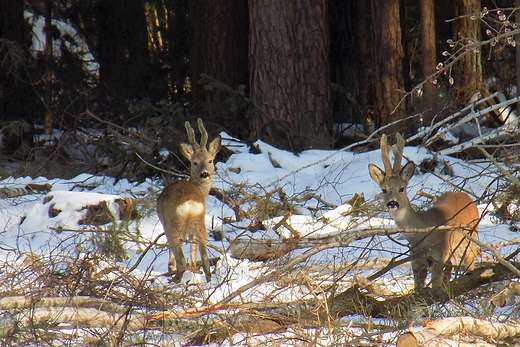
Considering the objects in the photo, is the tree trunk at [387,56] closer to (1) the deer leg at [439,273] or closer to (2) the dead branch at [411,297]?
(1) the deer leg at [439,273]

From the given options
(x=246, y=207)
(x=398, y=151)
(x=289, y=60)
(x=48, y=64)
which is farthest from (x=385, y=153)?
(x=48, y=64)

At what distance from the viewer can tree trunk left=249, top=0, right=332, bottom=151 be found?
11.7 meters

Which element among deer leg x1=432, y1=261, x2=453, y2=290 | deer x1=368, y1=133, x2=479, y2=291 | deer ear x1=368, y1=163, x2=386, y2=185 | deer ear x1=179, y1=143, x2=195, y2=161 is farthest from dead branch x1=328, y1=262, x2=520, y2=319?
deer ear x1=179, y1=143, x2=195, y2=161

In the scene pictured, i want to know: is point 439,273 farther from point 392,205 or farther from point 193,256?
point 193,256

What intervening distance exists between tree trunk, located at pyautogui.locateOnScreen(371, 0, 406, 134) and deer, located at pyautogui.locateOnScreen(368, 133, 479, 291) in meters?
5.70

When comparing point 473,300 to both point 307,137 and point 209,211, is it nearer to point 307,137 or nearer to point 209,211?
point 209,211

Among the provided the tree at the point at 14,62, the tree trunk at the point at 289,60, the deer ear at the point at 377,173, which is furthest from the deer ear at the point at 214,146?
the tree at the point at 14,62

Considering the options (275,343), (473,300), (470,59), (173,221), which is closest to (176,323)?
(275,343)

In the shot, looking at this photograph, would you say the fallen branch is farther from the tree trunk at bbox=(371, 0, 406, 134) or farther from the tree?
the tree

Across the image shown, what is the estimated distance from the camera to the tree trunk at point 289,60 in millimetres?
11688

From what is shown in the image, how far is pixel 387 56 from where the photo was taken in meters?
11.9

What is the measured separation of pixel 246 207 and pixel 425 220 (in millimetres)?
2849

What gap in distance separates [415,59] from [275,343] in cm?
1296

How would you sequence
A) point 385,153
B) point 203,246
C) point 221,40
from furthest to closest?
point 221,40
point 203,246
point 385,153
